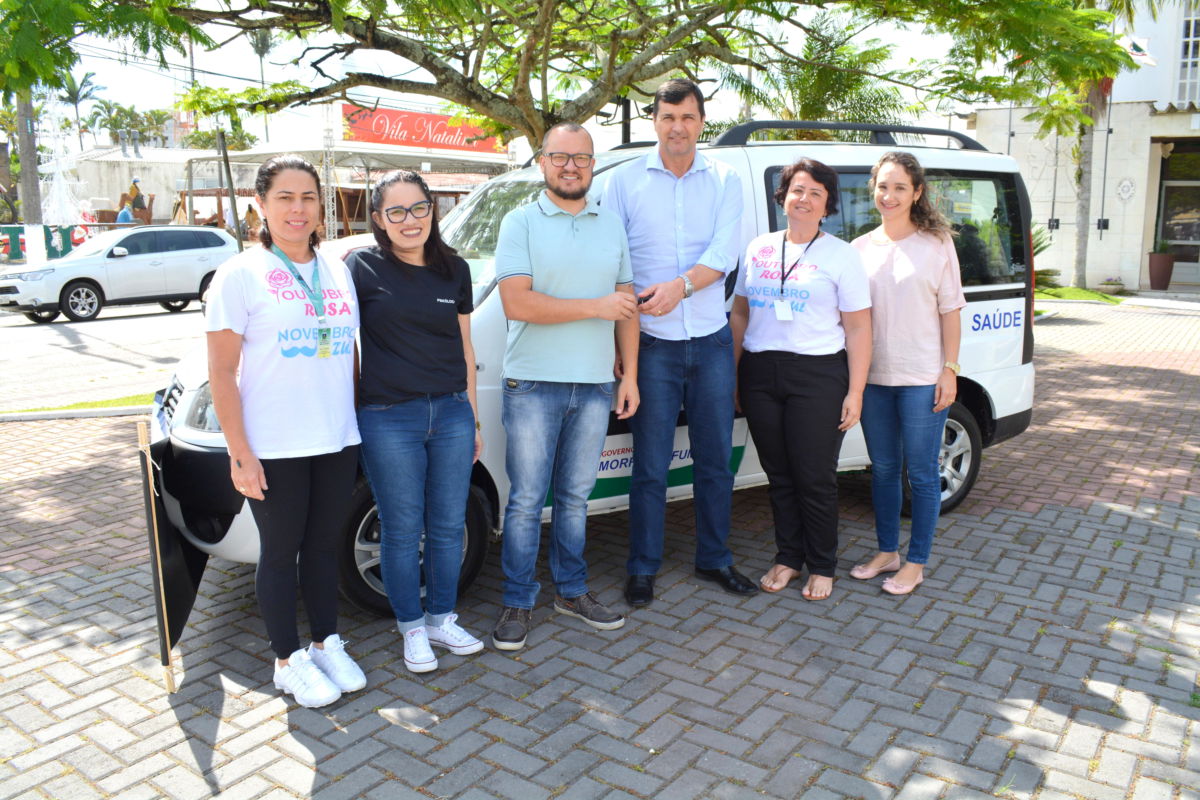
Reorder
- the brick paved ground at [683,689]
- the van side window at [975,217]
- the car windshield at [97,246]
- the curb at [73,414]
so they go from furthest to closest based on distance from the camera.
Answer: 1. the car windshield at [97,246]
2. the curb at [73,414]
3. the van side window at [975,217]
4. the brick paved ground at [683,689]

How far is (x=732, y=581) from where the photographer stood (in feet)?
14.5

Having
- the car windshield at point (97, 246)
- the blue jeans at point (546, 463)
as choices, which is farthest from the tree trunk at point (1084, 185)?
the blue jeans at point (546, 463)

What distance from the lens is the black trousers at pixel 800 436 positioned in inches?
163

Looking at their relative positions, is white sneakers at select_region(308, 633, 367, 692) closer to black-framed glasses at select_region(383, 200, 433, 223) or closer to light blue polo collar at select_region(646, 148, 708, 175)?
black-framed glasses at select_region(383, 200, 433, 223)

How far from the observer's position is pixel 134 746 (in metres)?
3.21

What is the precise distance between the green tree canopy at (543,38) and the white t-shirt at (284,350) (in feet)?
12.2

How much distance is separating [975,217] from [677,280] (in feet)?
7.60

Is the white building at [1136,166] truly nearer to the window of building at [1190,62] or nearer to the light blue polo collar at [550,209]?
Result: the window of building at [1190,62]

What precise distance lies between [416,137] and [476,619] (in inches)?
816

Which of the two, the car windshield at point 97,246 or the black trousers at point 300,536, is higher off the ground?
the car windshield at point 97,246

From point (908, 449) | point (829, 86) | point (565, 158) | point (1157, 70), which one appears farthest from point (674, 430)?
point (1157, 70)

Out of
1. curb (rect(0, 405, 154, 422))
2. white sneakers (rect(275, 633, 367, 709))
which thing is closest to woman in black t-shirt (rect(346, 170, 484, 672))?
white sneakers (rect(275, 633, 367, 709))

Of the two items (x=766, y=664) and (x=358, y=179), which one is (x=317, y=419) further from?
(x=358, y=179)

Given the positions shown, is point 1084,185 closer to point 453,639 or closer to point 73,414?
point 73,414
